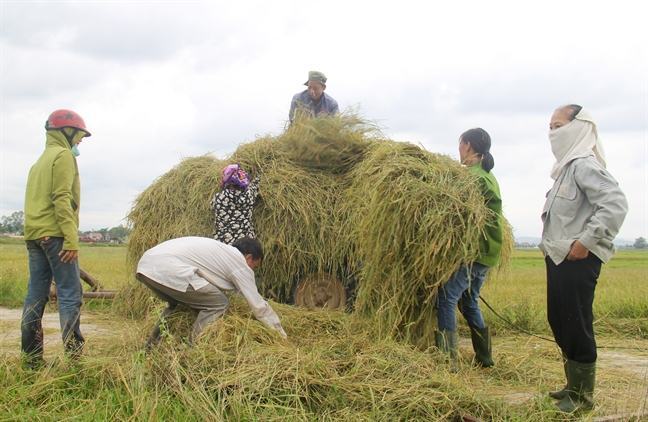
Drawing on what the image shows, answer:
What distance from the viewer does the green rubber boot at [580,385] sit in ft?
12.0

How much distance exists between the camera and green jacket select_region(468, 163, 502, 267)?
4684 millimetres

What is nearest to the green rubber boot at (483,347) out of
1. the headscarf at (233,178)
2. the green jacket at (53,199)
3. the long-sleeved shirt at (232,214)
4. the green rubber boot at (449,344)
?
the green rubber boot at (449,344)

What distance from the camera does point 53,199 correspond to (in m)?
4.47

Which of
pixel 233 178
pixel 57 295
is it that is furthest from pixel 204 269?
pixel 233 178

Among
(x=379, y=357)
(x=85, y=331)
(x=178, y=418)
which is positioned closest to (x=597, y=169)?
(x=379, y=357)

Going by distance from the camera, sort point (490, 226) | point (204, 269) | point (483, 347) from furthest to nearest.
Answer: point (483, 347), point (490, 226), point (204, 269)

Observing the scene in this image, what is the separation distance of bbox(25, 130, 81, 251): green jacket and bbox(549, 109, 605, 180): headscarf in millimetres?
3306

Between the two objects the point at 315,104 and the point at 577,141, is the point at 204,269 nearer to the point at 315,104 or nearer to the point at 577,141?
the point at 577,141

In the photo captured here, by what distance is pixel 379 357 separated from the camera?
3.96m

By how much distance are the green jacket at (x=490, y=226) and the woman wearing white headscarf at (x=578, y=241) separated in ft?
2.68

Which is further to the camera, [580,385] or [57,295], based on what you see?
[57,295]

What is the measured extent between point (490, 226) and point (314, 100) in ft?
11.2

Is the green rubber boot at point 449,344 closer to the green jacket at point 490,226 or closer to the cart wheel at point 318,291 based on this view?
the green jacket at point 490,226

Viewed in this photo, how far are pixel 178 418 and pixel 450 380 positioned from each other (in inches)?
60.9
